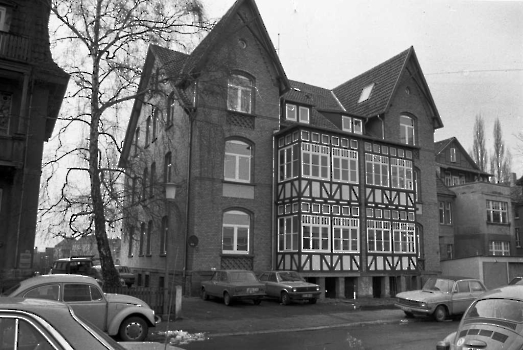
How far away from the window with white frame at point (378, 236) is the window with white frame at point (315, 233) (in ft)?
10.5

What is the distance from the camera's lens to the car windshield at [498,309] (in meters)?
7.02

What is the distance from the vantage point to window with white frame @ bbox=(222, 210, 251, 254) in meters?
25.3

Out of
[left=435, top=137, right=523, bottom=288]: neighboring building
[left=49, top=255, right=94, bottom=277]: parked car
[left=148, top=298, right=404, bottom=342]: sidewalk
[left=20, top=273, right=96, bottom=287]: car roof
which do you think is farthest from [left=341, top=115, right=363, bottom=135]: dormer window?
[left=20, top=273, right=96, bottom=287]: car roof

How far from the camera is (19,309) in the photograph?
129 inches

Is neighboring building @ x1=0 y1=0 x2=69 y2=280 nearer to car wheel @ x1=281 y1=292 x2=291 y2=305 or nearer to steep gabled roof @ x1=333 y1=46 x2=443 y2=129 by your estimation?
car wheel @ x1=281 y1=292 x2=291 y2=305

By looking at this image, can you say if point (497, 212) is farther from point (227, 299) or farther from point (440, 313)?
point (227, 299)

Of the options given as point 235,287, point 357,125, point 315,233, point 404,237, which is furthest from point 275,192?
point 357,125

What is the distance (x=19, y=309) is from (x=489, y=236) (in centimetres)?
4233

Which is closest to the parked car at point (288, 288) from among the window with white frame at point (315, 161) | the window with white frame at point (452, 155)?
the window with white frame at point (315, 161)

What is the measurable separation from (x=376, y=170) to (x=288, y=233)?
724 cm

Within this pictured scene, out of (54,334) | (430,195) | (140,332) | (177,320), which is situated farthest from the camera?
(430,195)

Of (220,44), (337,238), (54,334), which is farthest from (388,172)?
(54,334)

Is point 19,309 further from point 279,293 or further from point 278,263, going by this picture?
point 278,263

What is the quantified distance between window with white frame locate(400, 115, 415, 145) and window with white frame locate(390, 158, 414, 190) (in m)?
3.59
